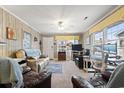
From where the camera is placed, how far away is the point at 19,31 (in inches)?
237

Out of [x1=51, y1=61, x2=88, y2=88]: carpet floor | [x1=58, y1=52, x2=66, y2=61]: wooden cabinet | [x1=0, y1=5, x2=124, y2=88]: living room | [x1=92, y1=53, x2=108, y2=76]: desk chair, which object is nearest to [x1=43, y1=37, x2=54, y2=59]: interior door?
[x1=58, y1=52, x2=66, y2=61]: wooden cabinet

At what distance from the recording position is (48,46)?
11867mm

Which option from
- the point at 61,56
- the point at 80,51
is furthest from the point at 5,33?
the point at 61,56

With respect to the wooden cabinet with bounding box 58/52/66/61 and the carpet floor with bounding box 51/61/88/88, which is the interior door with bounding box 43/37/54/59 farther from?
the carpet floor with bounding box 51/61/88/88

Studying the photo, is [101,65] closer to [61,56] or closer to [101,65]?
[101,65]

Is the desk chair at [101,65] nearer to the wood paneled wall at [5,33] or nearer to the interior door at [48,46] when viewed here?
the wood paneled wall at [5,33]

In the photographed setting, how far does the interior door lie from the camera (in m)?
11.8

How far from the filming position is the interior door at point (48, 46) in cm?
1184

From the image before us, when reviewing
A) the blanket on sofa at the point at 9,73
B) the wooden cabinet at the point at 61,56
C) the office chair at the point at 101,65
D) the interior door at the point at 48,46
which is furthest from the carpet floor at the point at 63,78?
the interior door at the point at 48,46

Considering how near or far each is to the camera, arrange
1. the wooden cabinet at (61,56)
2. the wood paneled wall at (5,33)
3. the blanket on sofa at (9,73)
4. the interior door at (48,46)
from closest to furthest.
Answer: the blanket on sofa at (9,73) → the wood paneled wall at (5,33) → the wooden cabinet at (61,56) → the interior door at (48,46)

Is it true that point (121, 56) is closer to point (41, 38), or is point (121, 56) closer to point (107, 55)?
point (107, 55)

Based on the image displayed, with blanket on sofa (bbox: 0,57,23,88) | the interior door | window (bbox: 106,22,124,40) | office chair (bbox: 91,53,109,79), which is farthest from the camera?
the interior door
